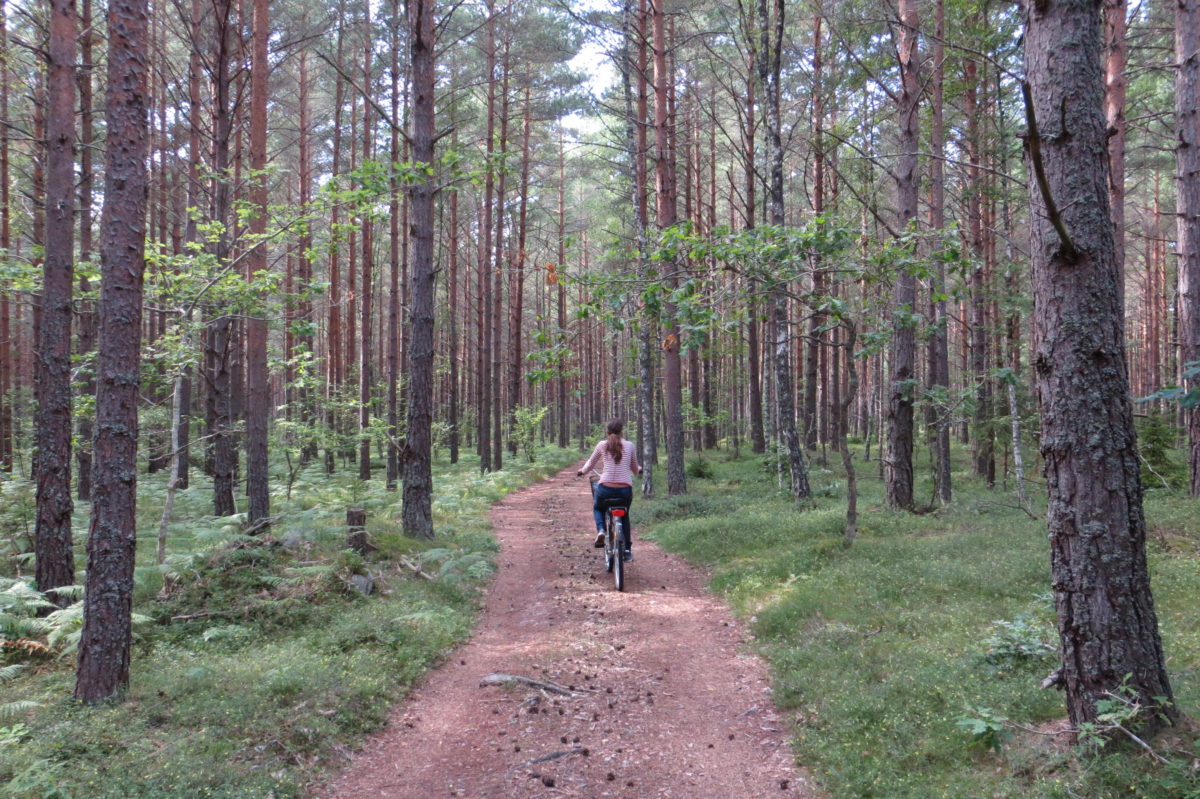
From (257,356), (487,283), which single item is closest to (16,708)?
(257,356)

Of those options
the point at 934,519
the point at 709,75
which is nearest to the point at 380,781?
the point at 934,519

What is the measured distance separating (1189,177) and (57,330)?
49.5 feet

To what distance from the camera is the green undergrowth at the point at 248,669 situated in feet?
12.8

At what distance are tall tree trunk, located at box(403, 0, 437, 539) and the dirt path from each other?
3028 millimetres

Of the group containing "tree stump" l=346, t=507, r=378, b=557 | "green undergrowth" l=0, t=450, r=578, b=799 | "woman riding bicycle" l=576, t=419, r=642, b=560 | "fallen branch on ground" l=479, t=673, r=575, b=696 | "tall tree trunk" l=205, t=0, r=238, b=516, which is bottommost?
"fallen branch on ground" l=479, t=673, r=575, b=696

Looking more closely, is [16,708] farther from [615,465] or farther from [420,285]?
[420,285]

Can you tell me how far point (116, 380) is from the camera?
4.70 metres

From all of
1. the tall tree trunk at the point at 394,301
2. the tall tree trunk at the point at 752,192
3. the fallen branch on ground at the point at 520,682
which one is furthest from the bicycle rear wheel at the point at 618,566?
the tall tree trunk at the point at 394,301

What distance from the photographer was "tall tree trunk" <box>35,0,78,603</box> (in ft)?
22.9

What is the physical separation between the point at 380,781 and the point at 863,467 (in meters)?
20.6

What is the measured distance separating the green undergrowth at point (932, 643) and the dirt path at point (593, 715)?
429mm

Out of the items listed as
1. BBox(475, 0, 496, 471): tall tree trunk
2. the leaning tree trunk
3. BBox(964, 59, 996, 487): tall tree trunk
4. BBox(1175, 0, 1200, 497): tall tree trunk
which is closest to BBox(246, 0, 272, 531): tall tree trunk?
BBox(475, 0, 496, 471): tall tree trunk

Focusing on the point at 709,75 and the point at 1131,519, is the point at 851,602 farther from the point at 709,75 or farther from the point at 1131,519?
the point at 709,75

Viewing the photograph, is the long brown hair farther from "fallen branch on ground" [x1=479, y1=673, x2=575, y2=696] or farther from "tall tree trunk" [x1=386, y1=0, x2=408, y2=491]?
"tall tree trunk" [x1=386, y1=0, x2=408, y2=491]
